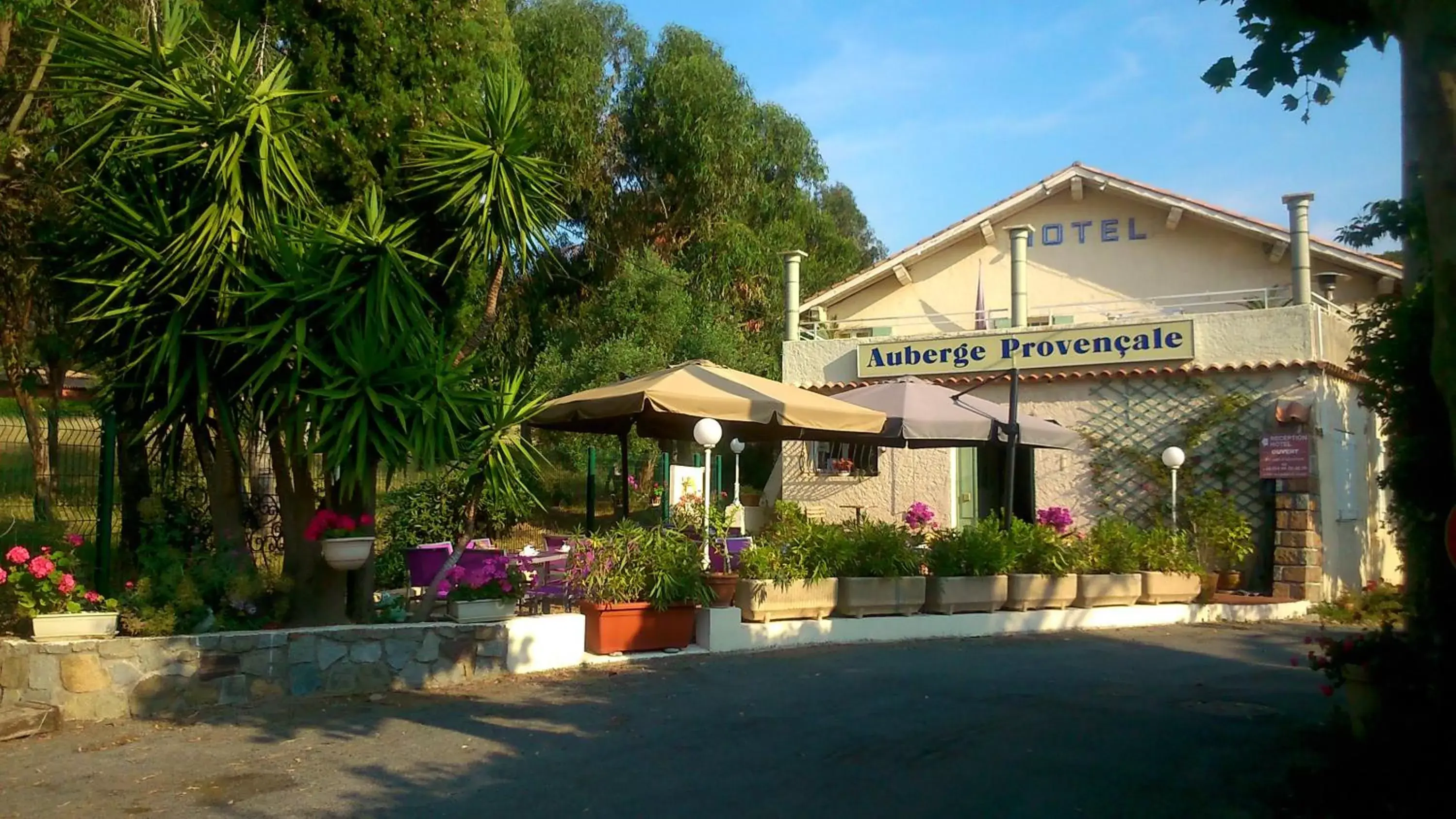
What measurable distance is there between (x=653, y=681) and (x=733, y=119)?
16.6 m

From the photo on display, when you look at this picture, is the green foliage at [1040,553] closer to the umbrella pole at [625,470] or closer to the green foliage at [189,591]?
the umbrella pole at [625,470]

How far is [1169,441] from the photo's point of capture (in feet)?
49.1

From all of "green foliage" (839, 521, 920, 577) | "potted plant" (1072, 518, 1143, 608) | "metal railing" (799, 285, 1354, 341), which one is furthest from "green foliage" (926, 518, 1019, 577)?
"metal railing" (799, 285, 1354, 341)

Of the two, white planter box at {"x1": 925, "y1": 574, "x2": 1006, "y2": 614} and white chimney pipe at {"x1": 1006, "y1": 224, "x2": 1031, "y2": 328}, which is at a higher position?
white chimney pipe at {"x1": 1006, "y1": 224, "x2": 1031, "y2": 328}

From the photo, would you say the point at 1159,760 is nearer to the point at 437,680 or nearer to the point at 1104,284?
the point at 437,680

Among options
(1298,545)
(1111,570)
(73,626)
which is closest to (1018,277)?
(1298,545)

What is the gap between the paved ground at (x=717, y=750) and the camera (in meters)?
5.18

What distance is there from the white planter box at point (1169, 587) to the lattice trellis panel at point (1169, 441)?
2.14 metres

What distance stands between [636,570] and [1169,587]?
6402 mm

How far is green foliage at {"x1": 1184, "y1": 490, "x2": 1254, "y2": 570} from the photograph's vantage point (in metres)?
13.8

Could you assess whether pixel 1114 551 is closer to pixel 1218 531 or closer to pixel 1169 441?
pixel 1218 531

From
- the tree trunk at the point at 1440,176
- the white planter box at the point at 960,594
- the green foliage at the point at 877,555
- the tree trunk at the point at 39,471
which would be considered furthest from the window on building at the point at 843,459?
the tree trunk at the point at 1440,176

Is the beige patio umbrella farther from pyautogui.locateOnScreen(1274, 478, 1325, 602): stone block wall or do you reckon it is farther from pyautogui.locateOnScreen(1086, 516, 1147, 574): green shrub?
pyautogui.locateOnScreen(1274, 478, 1325, 602): stone block wall

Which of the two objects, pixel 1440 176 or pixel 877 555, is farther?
pixel 877 555
